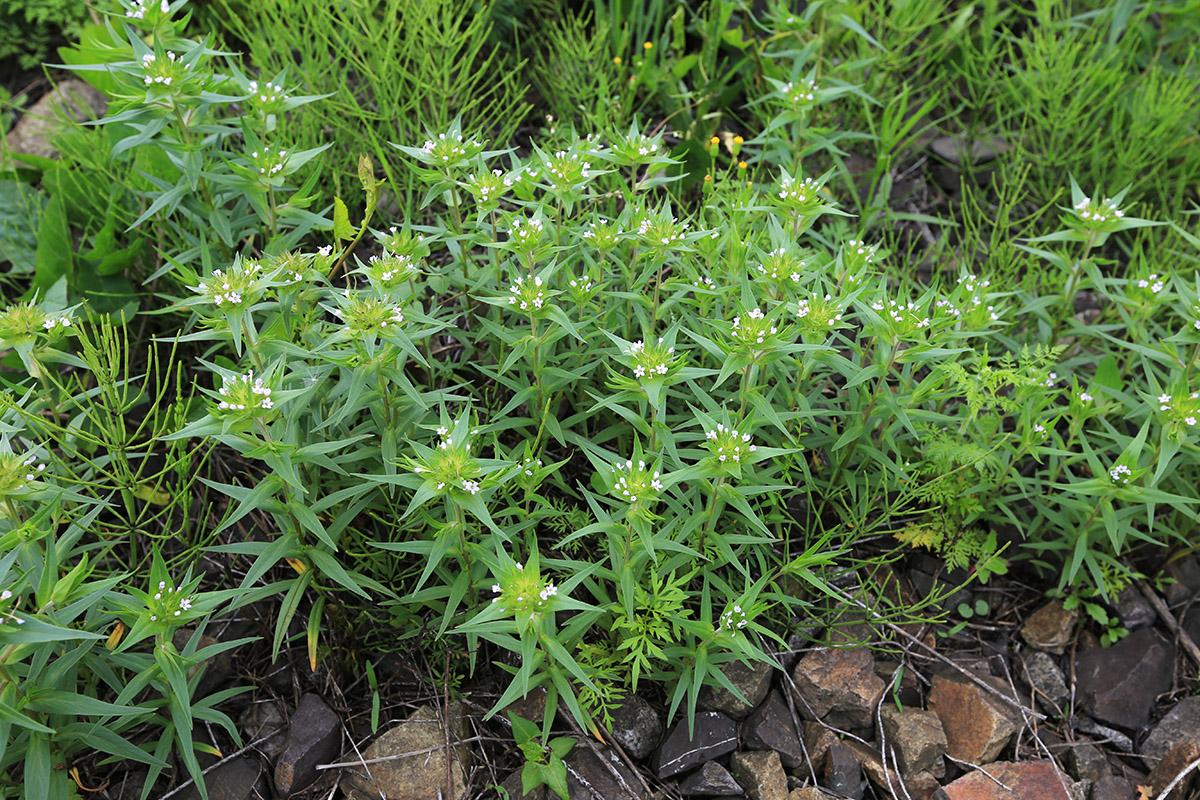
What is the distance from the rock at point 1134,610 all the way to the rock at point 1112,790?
0.61 meters

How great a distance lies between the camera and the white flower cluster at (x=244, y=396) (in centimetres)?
210

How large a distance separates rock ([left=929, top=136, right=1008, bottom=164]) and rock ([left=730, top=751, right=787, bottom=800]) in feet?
10.5

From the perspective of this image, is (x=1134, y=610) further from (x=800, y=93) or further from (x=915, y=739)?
(x=800, y=93)

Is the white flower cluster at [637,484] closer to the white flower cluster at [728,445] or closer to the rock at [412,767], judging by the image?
the white flower cluster at [728,445]

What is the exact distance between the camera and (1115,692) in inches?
118

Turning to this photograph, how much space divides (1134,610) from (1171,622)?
→ 123 mm

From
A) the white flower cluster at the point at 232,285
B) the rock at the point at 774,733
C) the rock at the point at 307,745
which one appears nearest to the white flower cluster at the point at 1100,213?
the rock at the point at 774,733

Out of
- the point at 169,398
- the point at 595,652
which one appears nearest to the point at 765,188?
the point at 595,652

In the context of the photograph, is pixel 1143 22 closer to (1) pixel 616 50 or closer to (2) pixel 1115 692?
(1) pixel 616 50

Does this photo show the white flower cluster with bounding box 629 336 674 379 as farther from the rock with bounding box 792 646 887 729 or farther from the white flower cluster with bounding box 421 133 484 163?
the rock with bounding box 792 646 887 729

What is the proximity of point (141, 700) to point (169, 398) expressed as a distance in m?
1.16

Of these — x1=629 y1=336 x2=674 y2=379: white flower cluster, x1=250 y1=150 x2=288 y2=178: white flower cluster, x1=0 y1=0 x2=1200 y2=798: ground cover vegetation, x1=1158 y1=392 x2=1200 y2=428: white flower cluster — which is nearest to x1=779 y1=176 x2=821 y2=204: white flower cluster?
x1=0 y1=0 x2=1200 y2=798: ground cover vegetation

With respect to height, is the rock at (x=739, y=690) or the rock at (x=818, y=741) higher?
the rock at (x=739, y=690)

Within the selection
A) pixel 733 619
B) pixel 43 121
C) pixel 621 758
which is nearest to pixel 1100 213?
pixel 733 619
